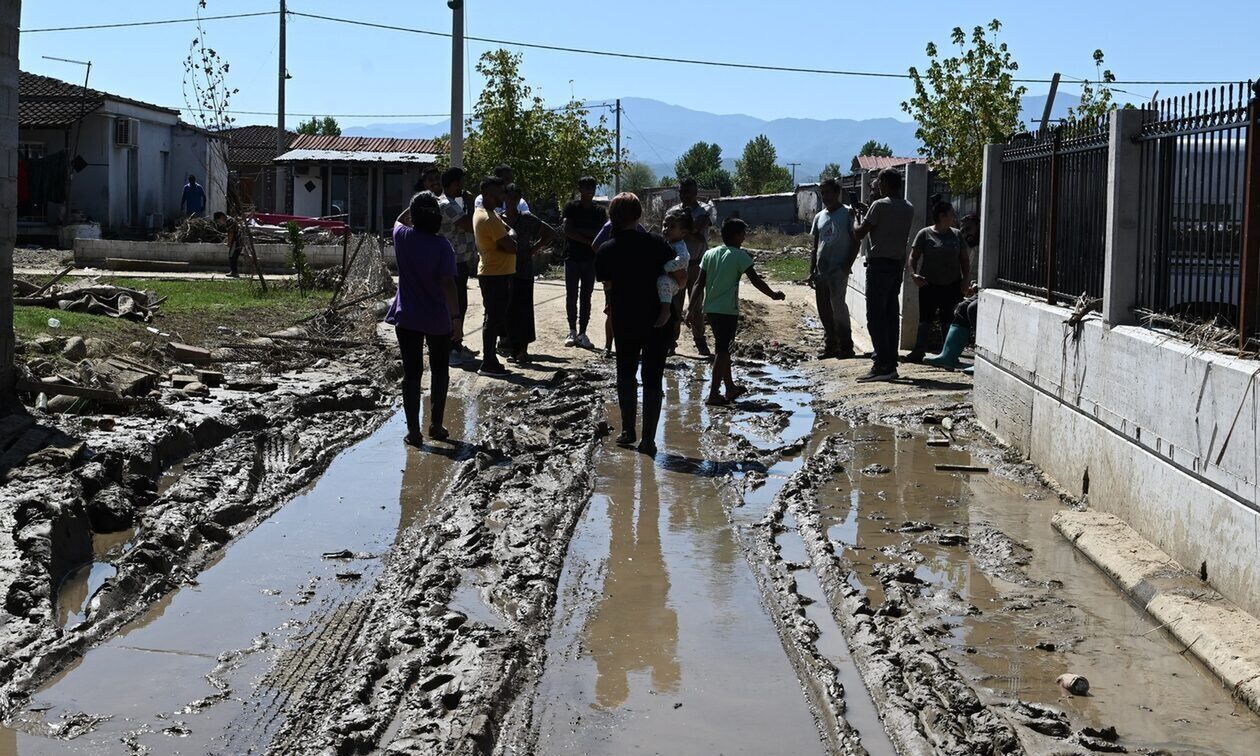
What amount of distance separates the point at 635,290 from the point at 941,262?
511cm

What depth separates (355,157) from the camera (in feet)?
153

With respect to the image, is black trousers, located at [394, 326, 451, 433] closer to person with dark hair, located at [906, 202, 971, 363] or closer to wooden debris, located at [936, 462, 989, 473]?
wooden debris, located at [936, 462, 989, 473]

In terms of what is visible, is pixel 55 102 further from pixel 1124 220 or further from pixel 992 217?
pixel 1124 220

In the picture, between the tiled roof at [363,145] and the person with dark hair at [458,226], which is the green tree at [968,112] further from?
the tiled roof at [363,145]

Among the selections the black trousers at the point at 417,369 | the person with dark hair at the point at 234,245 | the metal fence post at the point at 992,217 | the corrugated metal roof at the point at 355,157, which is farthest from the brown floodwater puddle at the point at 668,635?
the corrugated metal roof at the point at 355,157

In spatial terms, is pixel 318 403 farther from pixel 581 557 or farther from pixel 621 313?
pixel 581 557

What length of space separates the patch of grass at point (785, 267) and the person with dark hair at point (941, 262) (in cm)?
1773

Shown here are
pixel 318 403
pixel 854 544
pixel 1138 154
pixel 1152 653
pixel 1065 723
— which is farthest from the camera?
pixel 318 403

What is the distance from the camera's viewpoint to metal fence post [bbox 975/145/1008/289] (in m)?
11.9

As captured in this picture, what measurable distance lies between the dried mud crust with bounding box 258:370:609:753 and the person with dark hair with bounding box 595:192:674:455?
2.65 feet

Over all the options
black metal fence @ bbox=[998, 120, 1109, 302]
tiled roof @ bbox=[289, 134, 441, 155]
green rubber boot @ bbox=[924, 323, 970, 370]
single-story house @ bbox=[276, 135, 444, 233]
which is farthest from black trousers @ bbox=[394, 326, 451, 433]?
tiled roof @ bbox=[289, 134, 441, 155]

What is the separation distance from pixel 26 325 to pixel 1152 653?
11.1 m

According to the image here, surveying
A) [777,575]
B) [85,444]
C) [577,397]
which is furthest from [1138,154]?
[85,444]

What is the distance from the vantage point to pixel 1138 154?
26.8 feet
